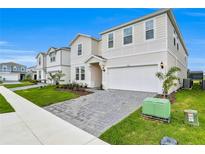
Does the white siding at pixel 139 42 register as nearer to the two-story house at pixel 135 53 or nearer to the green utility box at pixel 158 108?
the two-story house at pixel 135 53

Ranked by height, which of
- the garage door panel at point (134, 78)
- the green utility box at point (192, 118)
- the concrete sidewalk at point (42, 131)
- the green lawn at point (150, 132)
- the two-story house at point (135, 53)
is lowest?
the concrete sidewalk at point (42, 131)

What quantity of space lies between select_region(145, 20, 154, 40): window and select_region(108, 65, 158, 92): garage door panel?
8.23ft

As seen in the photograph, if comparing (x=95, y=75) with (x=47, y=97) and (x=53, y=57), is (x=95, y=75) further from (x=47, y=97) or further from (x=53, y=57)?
(x=53, y=57)

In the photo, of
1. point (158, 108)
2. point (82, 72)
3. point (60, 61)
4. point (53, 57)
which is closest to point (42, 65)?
point (53, 57)

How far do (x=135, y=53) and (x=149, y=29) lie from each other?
2200 millimetres

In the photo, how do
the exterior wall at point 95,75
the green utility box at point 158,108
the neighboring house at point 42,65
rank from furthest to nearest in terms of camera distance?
the neighboring house at point 42,65, the exterior wall at point 95,75, the green utility box at point 158,108

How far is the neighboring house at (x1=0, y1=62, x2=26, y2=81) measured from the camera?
4317 centimetres

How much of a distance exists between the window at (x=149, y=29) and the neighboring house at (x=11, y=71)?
161ft

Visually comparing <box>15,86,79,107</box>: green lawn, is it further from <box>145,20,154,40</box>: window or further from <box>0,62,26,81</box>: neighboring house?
<box>0,62,26,81</box>: neighboring house

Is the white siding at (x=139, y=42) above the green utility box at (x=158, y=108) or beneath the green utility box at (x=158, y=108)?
above

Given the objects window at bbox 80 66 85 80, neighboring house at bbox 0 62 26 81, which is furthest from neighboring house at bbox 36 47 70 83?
neighboring house at bbox 0 62 26 81

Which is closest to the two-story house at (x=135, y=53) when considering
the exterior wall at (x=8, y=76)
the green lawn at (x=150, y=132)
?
the green lawn at (x=150, y=132)

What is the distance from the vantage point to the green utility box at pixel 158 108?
15.5ft
